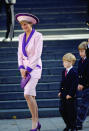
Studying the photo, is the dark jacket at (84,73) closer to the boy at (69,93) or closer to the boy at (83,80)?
the boy at (83,80)

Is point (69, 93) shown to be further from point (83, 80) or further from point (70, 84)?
point (83, 80)

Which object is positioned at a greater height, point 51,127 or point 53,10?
point 53,10

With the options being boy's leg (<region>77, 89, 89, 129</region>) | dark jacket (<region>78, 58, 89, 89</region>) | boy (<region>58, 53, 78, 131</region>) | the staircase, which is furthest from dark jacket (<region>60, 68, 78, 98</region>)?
the staircase

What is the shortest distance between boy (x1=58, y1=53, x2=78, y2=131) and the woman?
1.32 ft

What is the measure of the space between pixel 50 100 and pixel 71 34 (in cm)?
584

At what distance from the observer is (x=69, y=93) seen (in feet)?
22.6

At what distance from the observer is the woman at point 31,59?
22.6 ft

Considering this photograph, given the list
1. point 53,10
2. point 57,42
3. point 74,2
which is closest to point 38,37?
point 57,42

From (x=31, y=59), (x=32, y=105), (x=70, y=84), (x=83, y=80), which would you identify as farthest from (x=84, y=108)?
(x=31, y=59)

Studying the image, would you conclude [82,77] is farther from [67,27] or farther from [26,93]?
[67,27]

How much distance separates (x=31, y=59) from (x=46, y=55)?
4.42 metres

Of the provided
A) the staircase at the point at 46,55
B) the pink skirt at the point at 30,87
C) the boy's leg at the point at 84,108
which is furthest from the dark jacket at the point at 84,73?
the staircase at the point at 46,55

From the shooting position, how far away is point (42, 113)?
8.67m

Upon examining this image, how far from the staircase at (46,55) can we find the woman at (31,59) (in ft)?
5.68
